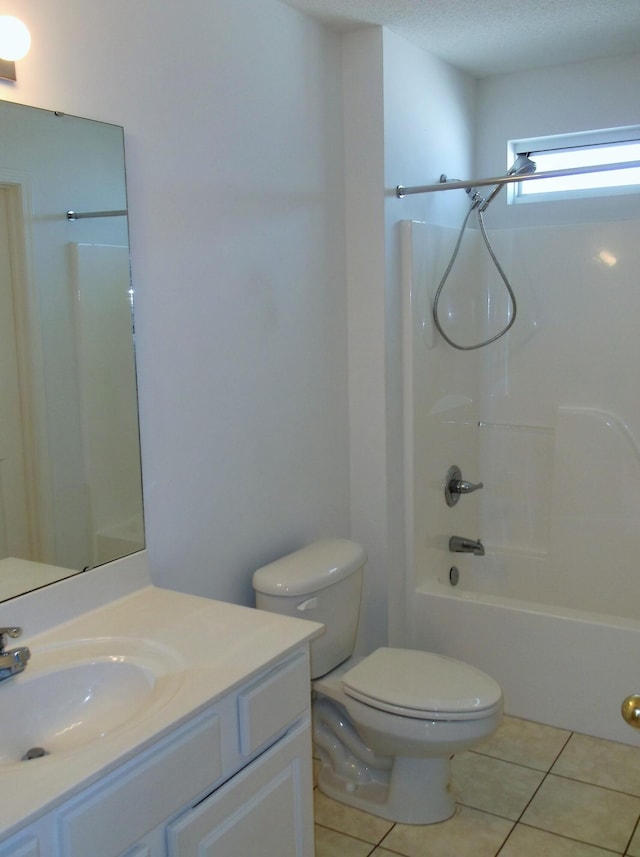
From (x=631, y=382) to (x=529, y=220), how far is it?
804 millimetres

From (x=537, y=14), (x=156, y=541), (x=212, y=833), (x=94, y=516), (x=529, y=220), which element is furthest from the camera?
(x=529, y=220)

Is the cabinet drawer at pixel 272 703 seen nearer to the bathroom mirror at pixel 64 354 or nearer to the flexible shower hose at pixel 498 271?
the bathroom mirror at pixel 64 354

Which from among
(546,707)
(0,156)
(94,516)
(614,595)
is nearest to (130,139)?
(0,156)

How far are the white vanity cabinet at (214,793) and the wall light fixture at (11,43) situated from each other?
129 cm

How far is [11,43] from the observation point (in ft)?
5.30

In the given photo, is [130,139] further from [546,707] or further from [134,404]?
[546,707]

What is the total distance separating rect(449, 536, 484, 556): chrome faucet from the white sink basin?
1.80 meters

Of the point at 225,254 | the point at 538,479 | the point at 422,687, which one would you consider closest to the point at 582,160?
the point at 538,479

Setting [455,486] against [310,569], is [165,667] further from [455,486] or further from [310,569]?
[455,486]

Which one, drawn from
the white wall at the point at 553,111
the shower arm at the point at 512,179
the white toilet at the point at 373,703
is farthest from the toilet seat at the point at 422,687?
the white wall at the point at 553,111

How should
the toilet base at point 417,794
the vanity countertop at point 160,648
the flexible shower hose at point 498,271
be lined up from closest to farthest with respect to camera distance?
1. the vanity countertop at point 160,648
2. the toilet base at point 417,794
3. the flexible shower hose at point 498,271

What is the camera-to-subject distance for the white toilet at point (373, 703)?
7.39 ft

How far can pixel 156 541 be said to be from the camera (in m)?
2.11

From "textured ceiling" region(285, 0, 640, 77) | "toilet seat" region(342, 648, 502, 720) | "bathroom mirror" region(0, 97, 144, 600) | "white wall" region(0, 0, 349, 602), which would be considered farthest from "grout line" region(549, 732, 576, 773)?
"textured ceiling" region(285, 0, 640, 77)
